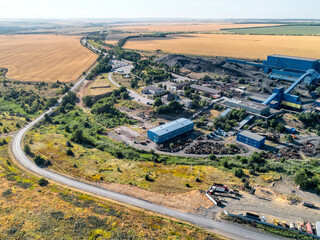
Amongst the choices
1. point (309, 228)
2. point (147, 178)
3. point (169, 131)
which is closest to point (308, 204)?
point (309, 228)

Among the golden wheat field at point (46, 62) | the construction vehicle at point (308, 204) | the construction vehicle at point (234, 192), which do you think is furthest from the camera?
the golden wheat field at point (46, 62)

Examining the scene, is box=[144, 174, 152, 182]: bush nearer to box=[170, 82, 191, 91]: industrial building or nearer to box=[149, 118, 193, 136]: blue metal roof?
box=[149, 118, 193, 136]: blue metal roof

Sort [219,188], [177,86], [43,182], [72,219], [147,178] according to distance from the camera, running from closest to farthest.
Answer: [72,219] < [219,188] < [43,182] < [147,178] < [177,86]

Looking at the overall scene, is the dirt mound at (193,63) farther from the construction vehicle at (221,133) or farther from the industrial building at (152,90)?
the construction vehicle at (221,133)

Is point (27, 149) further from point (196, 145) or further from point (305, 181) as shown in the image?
point (305, 181)

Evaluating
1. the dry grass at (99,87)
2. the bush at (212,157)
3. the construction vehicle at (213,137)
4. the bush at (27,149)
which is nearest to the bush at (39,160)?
the bush at (27,149)
